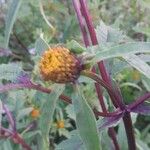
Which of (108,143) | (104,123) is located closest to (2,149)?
(108,143)

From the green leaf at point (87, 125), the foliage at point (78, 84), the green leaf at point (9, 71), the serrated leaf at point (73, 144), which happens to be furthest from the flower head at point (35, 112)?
the green leaf at point (87, 125)

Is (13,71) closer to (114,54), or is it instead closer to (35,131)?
(114,54)

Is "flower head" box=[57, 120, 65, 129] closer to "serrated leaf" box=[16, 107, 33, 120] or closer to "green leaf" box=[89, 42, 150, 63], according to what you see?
"serrated leaf" box=[16, 107, 33, 120]

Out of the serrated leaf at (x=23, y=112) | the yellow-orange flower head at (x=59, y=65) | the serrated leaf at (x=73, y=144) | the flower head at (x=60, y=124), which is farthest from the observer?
the flower head at (x=60, y=124)

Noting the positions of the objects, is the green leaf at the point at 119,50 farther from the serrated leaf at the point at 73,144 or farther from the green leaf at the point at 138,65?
the serrated leaf at the point at 73,144

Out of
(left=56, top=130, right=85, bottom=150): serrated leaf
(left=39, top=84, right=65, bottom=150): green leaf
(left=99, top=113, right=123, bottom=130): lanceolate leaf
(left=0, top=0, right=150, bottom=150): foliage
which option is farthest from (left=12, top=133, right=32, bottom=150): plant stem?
(left=39, top=84, right=65, bottom=150): green leaf

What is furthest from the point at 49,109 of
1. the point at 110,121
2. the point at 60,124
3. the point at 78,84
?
the point at 60,124
